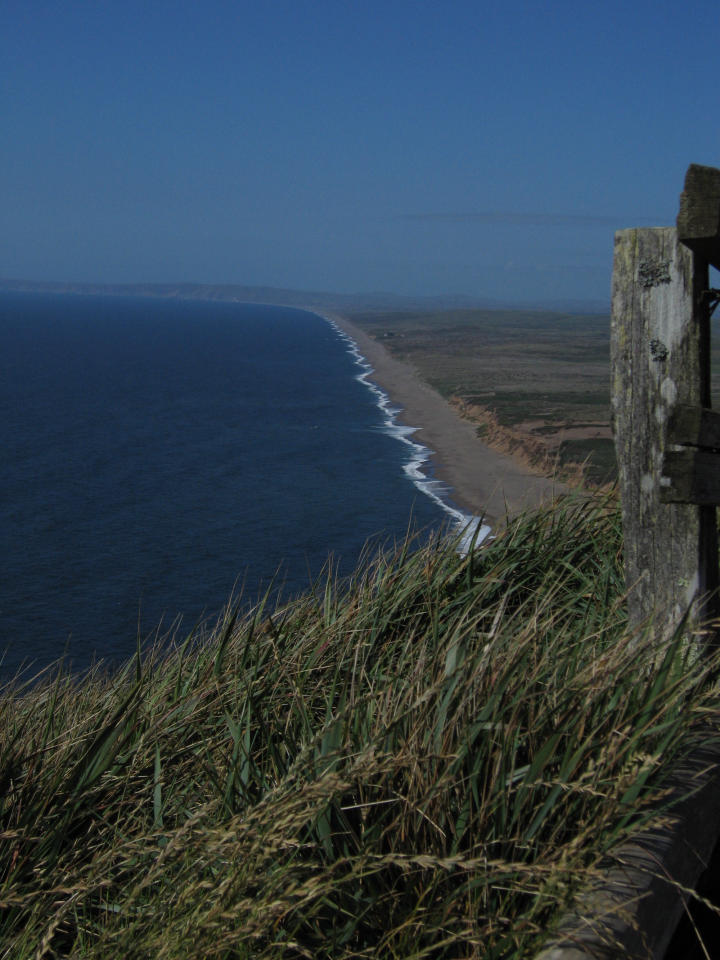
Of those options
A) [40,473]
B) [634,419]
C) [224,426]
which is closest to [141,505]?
[40,473]

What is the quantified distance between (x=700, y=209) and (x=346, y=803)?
2.61m

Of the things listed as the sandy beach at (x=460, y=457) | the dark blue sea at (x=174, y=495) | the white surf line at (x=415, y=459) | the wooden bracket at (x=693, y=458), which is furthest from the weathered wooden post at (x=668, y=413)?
the sandy beach at (x=460, y=457)

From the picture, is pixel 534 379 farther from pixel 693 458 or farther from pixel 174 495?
pixel 693 458

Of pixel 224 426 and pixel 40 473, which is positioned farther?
pixel 224 426

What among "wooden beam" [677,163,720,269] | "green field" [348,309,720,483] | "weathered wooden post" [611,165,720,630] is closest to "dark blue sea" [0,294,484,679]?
"weathered wooden post" [611,165,720,630]

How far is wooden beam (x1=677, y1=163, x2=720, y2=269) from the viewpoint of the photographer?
376 centimetres

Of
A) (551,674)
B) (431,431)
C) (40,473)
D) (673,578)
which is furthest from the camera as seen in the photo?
(431,431)

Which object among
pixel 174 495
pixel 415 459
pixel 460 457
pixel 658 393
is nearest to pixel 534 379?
pixel 460 457

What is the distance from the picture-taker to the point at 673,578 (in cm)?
422

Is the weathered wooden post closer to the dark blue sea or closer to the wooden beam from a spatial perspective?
the wooden beam

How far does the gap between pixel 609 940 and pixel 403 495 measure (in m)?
49.0

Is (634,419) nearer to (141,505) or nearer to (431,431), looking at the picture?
(141,505)

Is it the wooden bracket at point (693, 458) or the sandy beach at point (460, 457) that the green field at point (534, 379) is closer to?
the sandy beach at point (460, 457)

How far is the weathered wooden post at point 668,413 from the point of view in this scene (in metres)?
4.00
